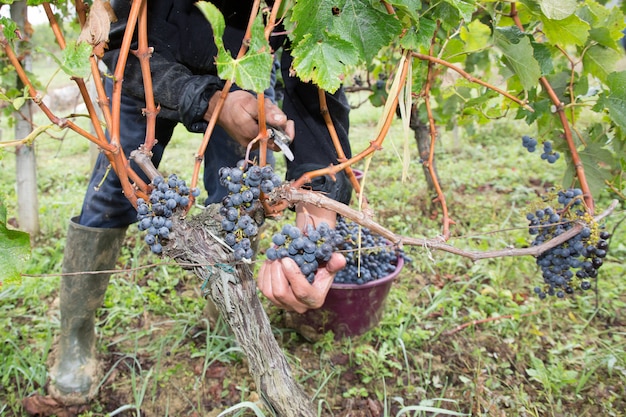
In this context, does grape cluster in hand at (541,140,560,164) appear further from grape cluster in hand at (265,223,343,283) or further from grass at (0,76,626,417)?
grape cluster in hand at (265,223,343,283)

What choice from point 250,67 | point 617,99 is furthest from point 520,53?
point 250,67

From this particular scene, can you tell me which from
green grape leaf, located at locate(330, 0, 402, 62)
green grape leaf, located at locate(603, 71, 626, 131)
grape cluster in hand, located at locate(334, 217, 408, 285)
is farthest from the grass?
green grape leaf, located at locate(330, 0, 402, 62)

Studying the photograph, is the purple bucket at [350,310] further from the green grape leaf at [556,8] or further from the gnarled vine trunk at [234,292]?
the green grape leaf at [556,8]

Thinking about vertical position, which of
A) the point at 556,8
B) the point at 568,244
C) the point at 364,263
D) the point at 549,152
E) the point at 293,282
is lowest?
the point at 364,263

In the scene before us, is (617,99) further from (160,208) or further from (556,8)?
(160,208)

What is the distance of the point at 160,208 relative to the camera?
1143 mm

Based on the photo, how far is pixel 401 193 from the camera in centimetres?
386

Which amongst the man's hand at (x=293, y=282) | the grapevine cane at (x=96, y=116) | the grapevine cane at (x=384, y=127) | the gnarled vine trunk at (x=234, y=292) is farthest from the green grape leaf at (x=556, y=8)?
the grapevine cane at (x=96, y=116)

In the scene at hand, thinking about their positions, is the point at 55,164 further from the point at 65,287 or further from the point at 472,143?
the point at 472,143

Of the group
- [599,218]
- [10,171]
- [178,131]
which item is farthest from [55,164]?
[599,218]

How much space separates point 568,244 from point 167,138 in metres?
1.56

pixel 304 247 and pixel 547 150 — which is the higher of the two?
pixel 547 150

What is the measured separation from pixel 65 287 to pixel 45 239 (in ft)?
4.80

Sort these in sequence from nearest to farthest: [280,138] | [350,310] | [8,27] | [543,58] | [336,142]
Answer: [8,27] → [280,138] → [336,142] → [543,58] → [350,310]
